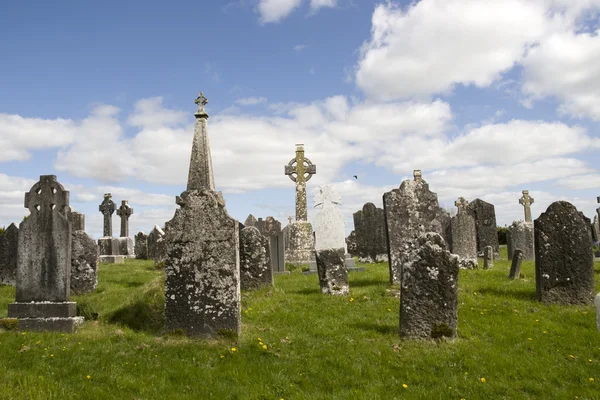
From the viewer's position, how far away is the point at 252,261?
13.8m

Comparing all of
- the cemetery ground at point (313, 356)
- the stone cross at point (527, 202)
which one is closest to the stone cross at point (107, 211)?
the cemetery ground at point (313, 356)

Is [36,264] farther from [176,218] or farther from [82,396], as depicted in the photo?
[82,396]

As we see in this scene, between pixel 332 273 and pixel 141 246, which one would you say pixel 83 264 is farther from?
pixel 141 246

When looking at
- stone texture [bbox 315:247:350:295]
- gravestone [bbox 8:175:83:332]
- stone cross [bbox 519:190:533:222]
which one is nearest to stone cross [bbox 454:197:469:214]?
stone texture [bbox 315:247:350:295]

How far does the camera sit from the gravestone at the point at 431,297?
836 centimetres

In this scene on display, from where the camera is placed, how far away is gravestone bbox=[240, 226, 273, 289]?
45.1 feet

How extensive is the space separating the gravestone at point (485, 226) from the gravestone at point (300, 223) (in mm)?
8455

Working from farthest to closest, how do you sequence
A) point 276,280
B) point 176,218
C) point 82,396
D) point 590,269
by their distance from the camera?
point 276,280
point 590,269
point 176,218
point 82,396

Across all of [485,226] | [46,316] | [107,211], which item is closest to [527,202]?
[485,226]

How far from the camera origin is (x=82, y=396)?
630 centimetres

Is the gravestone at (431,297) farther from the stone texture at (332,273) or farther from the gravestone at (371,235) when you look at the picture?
the gravestone at (371,235)

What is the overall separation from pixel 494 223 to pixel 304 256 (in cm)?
964

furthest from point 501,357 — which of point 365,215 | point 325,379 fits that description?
point 365,215

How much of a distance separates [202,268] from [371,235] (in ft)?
50.4
